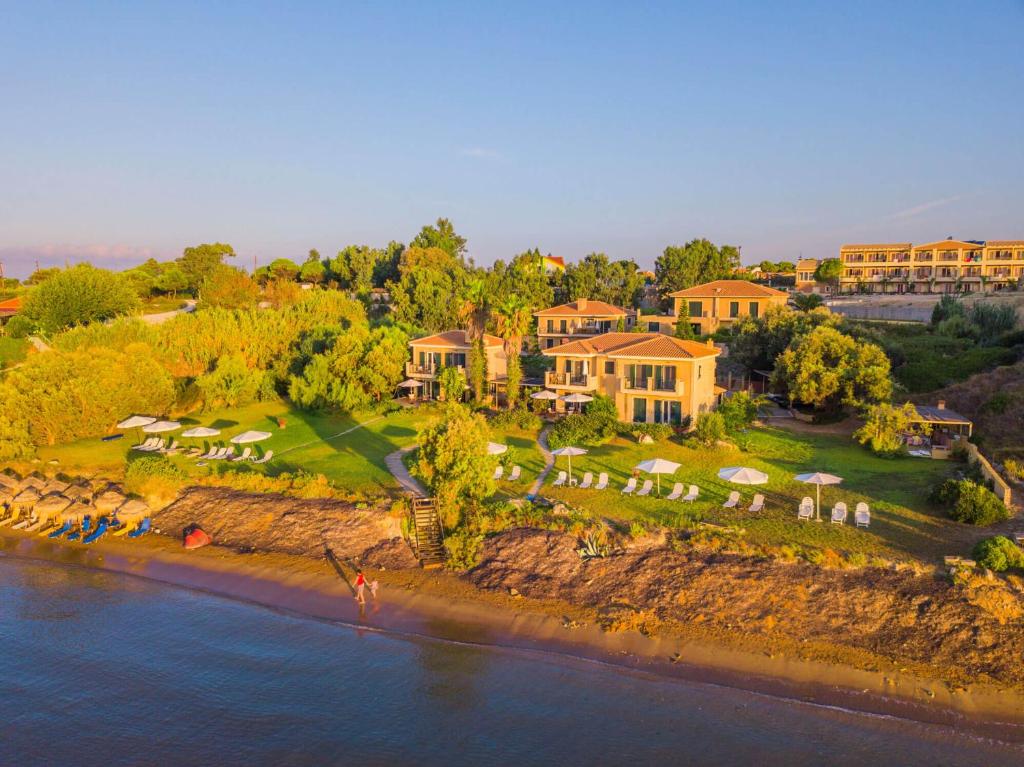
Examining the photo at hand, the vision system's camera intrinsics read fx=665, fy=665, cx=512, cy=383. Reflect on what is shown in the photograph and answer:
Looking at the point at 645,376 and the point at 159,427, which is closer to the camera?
the point at 159,427

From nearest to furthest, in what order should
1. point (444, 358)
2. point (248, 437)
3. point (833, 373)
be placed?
point (248, 437), point (833, 373), point (444, 358)

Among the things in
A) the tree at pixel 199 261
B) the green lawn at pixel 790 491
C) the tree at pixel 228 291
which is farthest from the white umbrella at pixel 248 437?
the tree at pixel 199 261

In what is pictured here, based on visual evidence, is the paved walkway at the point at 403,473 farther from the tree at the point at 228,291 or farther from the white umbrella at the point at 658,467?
the tree at the point at 228,291

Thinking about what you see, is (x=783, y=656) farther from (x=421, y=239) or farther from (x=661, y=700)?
(x=421, y=239)

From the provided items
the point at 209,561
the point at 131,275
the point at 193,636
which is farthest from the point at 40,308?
the point at 193,636

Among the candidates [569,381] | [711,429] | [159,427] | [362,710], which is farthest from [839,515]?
[159,427]

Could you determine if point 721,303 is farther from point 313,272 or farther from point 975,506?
point 313,272
